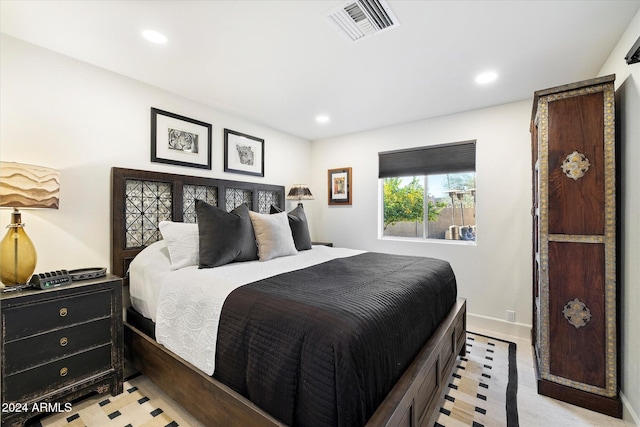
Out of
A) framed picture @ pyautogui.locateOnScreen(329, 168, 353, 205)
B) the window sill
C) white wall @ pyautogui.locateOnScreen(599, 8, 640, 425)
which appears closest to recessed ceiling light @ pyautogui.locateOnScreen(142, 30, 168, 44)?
framed picture @ pyautogui.locateOnScreen(329, 168, 353, 205)

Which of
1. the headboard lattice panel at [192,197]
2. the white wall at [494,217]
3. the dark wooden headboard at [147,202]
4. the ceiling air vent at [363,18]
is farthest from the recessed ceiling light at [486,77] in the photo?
the headboard lattice panel at [192,197]

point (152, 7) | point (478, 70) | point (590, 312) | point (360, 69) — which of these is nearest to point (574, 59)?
point (478, 70)

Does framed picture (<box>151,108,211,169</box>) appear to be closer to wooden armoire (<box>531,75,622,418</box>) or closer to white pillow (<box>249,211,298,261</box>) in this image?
white pillow (<box>249,211,298,261</box>)

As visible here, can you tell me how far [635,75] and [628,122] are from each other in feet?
0.88

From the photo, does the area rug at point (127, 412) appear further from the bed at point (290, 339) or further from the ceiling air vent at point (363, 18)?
the ceiling air vent at point (363, 18)

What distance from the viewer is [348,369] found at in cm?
106

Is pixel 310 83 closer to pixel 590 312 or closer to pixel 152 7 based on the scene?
pixel 152 7

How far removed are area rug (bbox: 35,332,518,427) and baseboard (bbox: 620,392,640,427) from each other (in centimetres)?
55

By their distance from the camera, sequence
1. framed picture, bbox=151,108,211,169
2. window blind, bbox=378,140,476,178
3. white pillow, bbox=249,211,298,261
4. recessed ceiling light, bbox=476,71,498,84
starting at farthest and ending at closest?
1. window blind, bbox=378,140,476,178
2. framed picture, bbox=151,108,211,169
3. white pillow, bbox=249,211,298,261
4. recessed ceiling light, bbox=476,71,498,84

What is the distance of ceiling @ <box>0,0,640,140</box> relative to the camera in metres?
1.66

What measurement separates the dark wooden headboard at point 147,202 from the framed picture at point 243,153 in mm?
249

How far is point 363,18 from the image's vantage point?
1741 mm

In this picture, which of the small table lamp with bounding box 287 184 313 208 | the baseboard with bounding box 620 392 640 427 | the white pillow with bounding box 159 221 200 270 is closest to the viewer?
the baseboard with bounding box 620 392 640 427

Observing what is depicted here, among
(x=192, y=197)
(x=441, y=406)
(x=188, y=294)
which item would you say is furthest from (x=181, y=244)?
(x=441, y=406)
